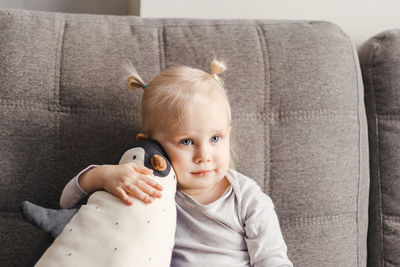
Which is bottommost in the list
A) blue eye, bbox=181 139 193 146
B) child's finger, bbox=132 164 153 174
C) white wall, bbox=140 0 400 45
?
child's finger, bbox=132 164 153 174

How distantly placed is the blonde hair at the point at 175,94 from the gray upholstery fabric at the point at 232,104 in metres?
0.13

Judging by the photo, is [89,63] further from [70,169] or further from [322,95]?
[322,95]

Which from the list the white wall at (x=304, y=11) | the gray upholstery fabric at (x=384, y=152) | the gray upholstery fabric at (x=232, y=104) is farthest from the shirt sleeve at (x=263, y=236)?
the white wall at (x=304, y=11)

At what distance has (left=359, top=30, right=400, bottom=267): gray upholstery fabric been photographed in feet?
3.82

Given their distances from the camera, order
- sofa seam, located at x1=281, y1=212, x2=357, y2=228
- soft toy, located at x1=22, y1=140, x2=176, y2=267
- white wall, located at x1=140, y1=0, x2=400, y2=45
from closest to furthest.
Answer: soft toy, located at x1=22, y1=140, x2=176, y2=267 < sofa seam, located at x1=281, y1=212, x2=357, y2=228 < white wall, located at x1=140, y1=0, x2=400, y2=45

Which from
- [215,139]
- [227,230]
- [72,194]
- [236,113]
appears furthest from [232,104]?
[72,194]

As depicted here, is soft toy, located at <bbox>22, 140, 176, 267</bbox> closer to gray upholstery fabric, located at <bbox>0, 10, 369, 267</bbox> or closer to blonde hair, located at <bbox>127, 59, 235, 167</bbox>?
blonde hair, located at <bbox>127, 59, 235, 167</bbox>

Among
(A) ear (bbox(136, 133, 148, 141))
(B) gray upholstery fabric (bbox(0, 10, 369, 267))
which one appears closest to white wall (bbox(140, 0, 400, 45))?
(B) gray upholstery fabric (bbox(0, 10, 369, 267))

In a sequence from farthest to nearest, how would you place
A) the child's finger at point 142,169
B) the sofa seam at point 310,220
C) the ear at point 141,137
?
1. the sofa seam at point 310,220
2. the ear at point 141,137
3. the child's finger at point 142,169

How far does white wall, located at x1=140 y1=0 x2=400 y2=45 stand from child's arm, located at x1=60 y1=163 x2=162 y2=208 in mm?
622

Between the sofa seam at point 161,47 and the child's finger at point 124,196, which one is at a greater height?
the sofa seam at point 161,47

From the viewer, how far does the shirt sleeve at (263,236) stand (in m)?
0.95

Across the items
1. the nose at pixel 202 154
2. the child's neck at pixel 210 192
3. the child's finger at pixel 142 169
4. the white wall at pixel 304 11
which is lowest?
the child's neck at pixel 210 192

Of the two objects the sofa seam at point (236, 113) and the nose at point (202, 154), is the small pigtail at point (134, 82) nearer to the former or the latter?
the sofa seam at point (236, 113)
